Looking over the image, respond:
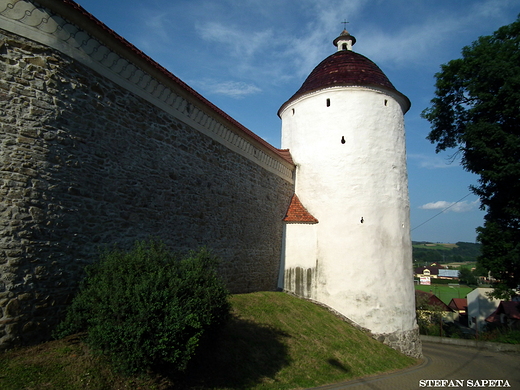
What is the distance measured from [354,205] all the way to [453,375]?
5.80 metres

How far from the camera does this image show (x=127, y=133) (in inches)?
273

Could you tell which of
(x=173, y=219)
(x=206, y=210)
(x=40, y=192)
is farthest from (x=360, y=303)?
(x=40, y=192)

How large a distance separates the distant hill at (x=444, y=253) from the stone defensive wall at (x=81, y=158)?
5004 inches

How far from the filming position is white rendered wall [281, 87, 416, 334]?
12102mm

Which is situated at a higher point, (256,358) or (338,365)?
(256,358)

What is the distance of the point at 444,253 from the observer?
5635 inches

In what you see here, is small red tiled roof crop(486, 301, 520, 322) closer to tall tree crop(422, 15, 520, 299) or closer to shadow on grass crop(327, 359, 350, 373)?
tall tree crop(422, 15, 520, 299)

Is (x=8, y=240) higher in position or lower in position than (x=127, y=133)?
lower

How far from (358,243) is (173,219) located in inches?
274

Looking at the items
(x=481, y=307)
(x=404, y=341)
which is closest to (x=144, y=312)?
(x=404, y=341)

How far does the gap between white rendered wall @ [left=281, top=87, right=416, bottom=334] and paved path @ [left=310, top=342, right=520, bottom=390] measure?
1.75 m

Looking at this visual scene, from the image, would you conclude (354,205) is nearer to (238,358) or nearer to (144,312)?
(238,358)

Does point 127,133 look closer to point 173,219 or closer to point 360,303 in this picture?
point 173,219

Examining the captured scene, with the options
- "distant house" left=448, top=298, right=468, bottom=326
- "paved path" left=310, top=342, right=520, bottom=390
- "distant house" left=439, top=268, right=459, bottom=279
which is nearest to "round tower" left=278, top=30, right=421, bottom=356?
"paved path" left=310, top=342, right=520, bottom=390
